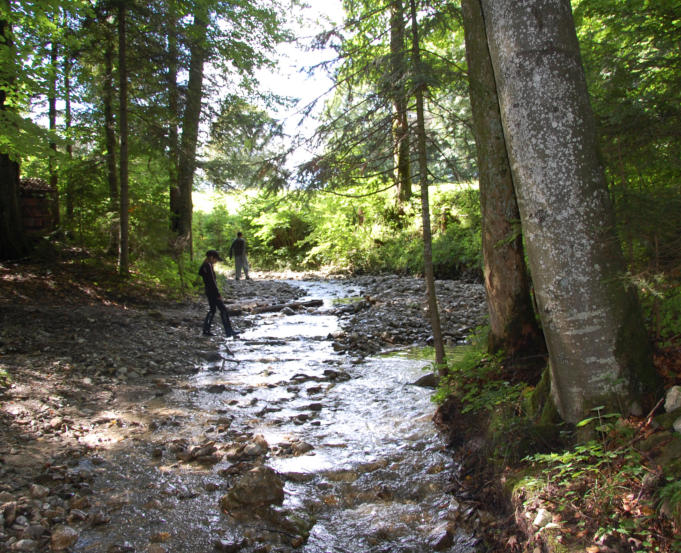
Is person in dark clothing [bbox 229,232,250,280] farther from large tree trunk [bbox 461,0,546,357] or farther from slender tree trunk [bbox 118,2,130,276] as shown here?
large tree trunk [bbox 461,0,546,357]

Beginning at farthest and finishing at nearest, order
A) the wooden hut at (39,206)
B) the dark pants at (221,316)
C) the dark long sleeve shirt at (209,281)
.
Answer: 1. the wooden hut at (39,206)
2. the dark long sleeve shirt at (209,281)
3. the dark pants at (221,316)

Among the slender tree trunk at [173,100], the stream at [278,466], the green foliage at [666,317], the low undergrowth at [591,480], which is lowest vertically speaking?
the stream at [278,466]

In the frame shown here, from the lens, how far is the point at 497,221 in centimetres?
528

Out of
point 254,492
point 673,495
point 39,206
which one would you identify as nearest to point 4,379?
point 254,492

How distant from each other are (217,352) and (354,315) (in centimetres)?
437

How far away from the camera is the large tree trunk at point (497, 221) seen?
519 centimetres

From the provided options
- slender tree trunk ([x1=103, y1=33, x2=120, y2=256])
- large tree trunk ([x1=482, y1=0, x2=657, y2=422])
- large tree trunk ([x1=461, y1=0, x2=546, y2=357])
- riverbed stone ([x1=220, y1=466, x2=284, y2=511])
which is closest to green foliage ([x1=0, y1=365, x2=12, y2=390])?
riverbed stone ([x1=220, y1=466, x2=284, y2=511])

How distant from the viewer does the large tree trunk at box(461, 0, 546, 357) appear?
5.19 meters

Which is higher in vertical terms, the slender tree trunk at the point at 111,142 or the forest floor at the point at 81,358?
the slender tree trunk at the point at 111,142

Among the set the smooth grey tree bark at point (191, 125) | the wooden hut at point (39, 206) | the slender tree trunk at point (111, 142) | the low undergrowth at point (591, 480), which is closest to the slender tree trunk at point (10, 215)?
the slender tree trunk at point (111, 142)

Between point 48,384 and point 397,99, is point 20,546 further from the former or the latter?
point 397,99

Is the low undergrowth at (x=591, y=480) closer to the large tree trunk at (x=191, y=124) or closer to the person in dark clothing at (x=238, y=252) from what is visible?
the large tree trunk at (x=191, y=124)

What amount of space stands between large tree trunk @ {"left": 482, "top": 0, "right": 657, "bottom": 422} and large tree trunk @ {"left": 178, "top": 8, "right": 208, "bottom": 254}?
41.7ft

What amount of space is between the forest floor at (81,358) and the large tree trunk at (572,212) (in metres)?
0.96
